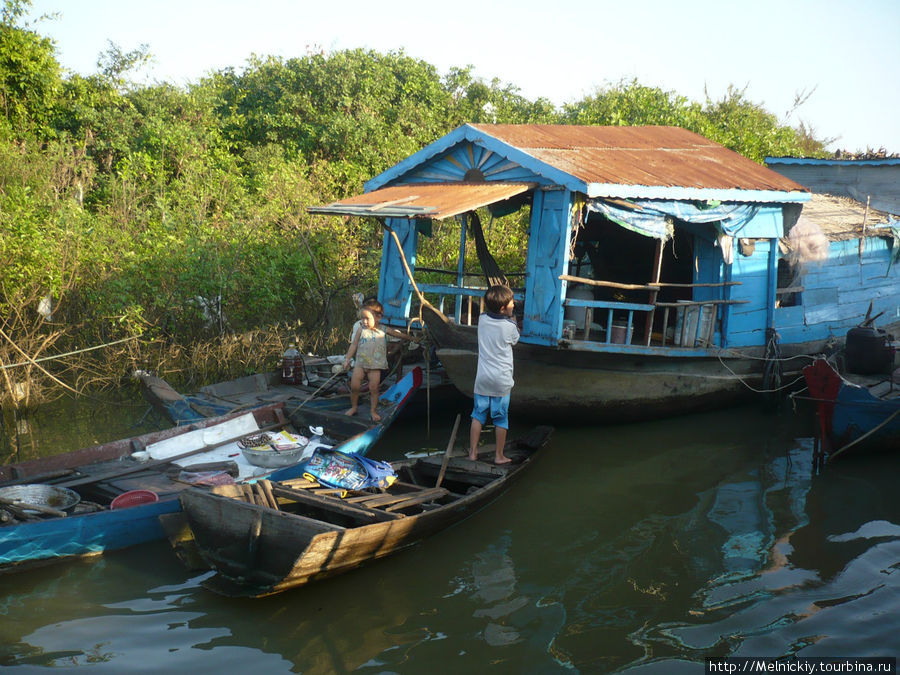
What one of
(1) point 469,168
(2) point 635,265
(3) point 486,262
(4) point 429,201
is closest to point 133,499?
(4) point 429,201

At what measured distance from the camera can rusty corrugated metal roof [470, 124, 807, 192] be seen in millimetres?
8276

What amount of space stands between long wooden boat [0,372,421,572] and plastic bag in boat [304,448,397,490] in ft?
1.82

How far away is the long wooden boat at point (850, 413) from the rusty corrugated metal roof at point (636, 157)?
102 inches

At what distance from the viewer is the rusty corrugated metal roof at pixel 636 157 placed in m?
8.28

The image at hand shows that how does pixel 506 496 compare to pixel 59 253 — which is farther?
pixel 59 253

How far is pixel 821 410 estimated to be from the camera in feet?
24.9

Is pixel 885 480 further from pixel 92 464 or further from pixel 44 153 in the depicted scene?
pixel 44 153

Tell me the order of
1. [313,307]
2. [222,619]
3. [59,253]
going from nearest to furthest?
[222,619] → [59,253] → [313,307]

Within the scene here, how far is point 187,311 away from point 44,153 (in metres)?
4.93

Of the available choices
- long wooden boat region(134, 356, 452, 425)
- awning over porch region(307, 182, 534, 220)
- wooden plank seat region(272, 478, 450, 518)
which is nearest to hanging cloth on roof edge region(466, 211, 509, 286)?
awning over porch region(307, 182, 534, 220)

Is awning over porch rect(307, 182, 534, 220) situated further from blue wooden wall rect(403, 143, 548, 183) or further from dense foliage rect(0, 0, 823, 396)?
dense foliage rect(0, 0, 823, 396)

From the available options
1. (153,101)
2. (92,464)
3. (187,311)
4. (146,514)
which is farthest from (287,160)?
(146,514)

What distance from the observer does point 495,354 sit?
6.75 metres

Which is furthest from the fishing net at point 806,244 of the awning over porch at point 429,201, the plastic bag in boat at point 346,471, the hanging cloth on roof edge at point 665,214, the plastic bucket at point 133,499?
the plastic bucket at point 133,499
